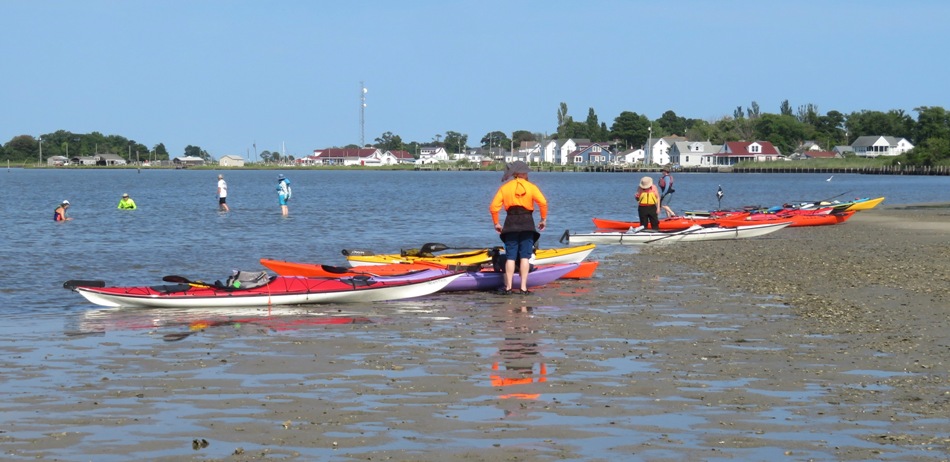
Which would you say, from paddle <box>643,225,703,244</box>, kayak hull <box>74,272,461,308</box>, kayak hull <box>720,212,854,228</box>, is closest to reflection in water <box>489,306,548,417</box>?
kayak hull <box>74,272,461,308</box>

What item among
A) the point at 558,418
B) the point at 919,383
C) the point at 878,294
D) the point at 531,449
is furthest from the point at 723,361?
the point at 878,294

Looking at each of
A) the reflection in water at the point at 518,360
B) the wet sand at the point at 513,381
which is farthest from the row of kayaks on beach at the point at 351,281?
the reflection in water at the point at 518,360

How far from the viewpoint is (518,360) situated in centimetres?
1022

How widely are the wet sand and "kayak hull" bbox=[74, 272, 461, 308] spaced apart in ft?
0.90

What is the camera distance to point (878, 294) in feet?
48.6

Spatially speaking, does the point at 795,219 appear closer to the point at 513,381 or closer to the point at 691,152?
the point at 513,381

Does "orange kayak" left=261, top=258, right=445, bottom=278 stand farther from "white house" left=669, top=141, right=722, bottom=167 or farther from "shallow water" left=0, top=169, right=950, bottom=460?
"white house" left=669, top=141, right=722, bottom=167

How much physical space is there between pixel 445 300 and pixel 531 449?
8.20m

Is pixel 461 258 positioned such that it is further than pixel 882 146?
No

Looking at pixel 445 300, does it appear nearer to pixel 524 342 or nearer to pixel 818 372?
pixel 524 342

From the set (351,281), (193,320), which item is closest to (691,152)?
(351,281)

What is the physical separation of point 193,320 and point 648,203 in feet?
45.4

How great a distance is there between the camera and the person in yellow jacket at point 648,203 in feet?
79.8

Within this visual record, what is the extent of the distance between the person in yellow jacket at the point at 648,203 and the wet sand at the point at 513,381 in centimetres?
885
